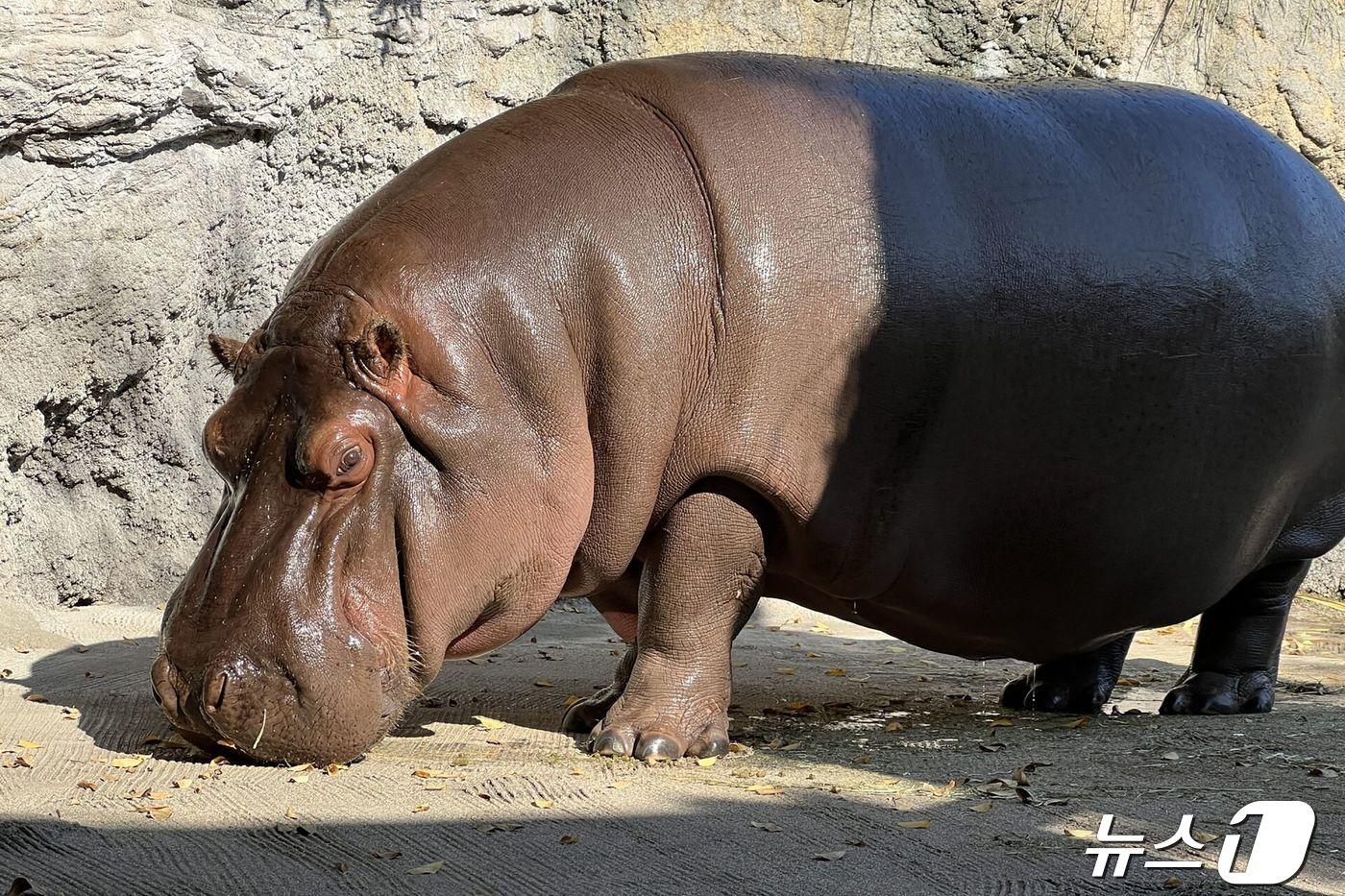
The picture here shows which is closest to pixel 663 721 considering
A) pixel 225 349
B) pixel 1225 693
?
pixel 225 349

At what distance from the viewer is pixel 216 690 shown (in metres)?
3.76

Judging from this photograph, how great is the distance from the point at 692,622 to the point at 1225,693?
217 centimetres

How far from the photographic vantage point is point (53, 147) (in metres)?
6.32

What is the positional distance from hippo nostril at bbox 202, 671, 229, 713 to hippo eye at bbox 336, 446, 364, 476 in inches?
21.9

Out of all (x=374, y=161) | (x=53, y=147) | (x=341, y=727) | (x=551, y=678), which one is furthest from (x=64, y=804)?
(x=374, y=161)

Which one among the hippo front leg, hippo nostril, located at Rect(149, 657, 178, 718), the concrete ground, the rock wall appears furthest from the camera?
Result: the rock wall

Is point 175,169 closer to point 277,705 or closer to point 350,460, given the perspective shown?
point 350,460

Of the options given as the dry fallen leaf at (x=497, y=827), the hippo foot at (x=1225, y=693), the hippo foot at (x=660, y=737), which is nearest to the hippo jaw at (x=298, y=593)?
the hippo foot at (x=660, y=737)

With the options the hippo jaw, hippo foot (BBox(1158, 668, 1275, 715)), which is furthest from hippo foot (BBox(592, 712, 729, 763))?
hippo foot (BBox(1158, 668, 1275, 715))

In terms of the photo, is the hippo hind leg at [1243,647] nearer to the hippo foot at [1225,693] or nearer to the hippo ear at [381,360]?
the hippo foot at [1225,693]

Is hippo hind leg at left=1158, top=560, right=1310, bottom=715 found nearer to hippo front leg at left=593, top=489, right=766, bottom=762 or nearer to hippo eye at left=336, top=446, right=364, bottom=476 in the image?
hippo front leg at left=593, top=489, right=766, bottom=762

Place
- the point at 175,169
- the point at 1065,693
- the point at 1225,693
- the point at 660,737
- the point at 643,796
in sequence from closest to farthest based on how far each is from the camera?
the point at 643,796 < the point at 660,737 < the point at 1225,693 < the point at 1065,693 < the point at 175,169

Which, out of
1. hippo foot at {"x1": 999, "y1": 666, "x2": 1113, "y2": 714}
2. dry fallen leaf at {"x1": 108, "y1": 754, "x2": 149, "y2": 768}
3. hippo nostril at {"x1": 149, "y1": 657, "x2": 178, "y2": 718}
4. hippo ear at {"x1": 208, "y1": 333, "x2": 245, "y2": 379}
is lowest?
hippo foot at {"x1": 999, "y1": 666, "x2": 1113, "y2": 714}

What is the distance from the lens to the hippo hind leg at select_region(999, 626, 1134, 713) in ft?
18.1
